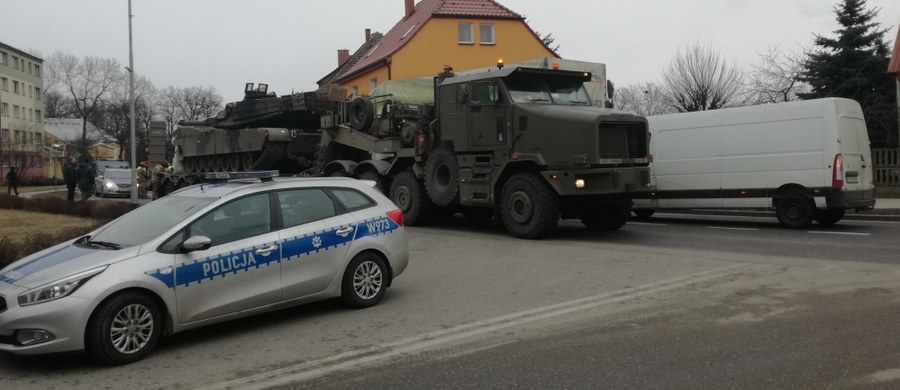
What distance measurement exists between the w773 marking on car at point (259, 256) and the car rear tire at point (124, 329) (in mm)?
248

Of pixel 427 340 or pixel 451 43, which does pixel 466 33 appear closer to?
A: pixel 451 43

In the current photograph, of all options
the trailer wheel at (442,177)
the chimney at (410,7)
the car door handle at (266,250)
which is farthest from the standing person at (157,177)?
the chimney at (410,7)

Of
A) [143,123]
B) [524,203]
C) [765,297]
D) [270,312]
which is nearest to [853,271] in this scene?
[765,297]

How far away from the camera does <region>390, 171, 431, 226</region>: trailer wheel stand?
14273mm

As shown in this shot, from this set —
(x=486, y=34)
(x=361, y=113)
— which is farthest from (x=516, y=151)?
(x=486, y=34)

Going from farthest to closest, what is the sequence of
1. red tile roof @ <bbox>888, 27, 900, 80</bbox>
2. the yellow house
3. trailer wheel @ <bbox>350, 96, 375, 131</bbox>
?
the yellow house, red tile roof @ <bbox>888, 27, 900, 80</bbox>, trailer wheel @ <bbox>350, 96, 375, 131</bbox>

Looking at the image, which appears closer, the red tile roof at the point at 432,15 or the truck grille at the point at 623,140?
the truck grille at the point at 623,140

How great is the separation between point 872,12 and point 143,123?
236 ft

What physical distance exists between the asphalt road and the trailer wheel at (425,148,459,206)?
393cm

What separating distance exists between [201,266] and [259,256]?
53 cm

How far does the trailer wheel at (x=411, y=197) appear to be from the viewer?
14.3 metres

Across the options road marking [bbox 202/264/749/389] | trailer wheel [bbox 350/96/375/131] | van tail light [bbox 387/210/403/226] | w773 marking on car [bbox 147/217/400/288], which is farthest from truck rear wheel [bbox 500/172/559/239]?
w773 marking on car [bbox 147/217/400/288]

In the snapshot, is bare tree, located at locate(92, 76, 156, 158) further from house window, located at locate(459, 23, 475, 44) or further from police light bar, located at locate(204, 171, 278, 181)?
police light bar, located at locate(204, 171, 278, 181)

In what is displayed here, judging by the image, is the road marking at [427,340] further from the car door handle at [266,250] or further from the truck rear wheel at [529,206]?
the truck rear wheel at [529,206]
